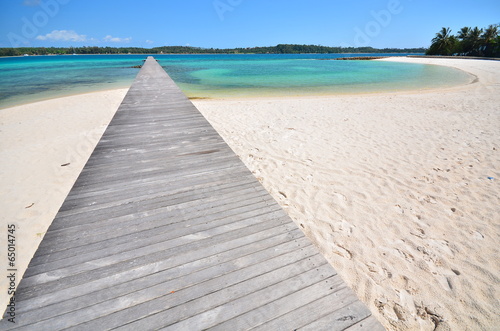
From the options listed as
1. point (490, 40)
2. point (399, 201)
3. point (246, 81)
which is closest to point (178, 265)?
point (399, 201)

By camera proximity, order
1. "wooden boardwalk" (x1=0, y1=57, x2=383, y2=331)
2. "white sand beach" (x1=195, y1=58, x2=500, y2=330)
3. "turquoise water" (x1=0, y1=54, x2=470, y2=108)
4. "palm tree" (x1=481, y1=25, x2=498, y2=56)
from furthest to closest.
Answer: "palm tree" (x1=481, y1=25, x2=498, y2=56)
"turquoise water" (x1=0, y1=54, x2=470, y2=108)
"white sand beach" (x1=195, y1=58, x2=500, y2=330)
"wooden boardwalk" (x1=0, y1=57, x2=383, y2=331)

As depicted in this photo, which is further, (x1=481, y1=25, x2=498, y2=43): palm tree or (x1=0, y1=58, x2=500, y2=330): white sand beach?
(x1=481, y1=25, x2=498, y2=43): palm tree

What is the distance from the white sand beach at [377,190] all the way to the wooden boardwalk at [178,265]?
1170 mm

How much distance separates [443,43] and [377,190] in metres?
81.0

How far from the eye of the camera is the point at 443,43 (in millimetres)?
60688

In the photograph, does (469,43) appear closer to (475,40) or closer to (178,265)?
(475,40)

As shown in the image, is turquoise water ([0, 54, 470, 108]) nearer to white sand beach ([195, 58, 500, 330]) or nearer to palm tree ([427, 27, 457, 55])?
white sand beach ([195, 58, 500, 330])

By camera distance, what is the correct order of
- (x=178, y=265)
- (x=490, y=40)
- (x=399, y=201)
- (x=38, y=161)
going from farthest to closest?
(x=490, y=40)
(x=38, y=161)
(x=399, y=201)
(x=178, y=265)

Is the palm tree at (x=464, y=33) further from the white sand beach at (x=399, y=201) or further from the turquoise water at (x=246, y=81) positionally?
the white sand beach at (x=399, y=201)

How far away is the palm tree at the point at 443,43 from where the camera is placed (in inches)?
2335

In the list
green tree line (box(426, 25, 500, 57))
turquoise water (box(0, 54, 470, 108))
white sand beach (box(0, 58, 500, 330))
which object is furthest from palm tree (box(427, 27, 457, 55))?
white sand beach (box(0, 58, 500, 330))

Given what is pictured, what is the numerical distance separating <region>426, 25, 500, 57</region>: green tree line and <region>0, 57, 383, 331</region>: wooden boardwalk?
239ft

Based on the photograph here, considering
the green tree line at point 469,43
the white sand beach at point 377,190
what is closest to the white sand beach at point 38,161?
the white sand beach at point 377,190

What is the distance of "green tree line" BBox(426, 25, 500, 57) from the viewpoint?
167 feet
